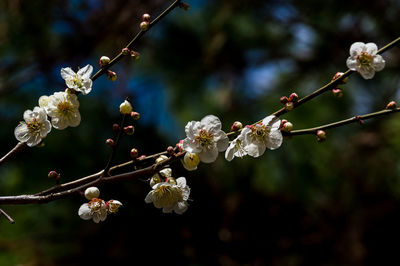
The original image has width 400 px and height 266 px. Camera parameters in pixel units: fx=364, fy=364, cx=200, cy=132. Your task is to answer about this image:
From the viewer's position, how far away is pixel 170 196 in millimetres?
733

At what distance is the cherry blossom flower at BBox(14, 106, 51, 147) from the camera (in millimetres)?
730

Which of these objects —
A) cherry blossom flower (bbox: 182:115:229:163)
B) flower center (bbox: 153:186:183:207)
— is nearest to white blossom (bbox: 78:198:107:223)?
flower center (bbox: 153:186:183:207)

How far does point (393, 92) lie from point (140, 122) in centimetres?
152

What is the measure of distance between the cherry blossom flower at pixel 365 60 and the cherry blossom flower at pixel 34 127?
2.02ft

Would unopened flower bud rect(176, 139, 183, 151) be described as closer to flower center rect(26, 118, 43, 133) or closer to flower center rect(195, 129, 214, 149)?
flower center rect(195, 129, 214, 149)

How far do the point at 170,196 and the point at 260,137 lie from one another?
0.22 metres

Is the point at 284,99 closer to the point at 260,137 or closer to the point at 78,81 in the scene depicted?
the point at 260,137

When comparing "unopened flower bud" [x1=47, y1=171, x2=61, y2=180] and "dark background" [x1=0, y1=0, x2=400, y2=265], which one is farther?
"dark background" [x1=0, y1=0, x2=400, y2=265]

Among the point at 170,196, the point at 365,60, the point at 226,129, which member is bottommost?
the point at 170,196

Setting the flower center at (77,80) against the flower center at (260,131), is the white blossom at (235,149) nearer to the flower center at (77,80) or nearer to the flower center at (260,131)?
the flower center at (260,131)

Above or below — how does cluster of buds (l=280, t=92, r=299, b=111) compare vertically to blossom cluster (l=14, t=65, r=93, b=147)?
below

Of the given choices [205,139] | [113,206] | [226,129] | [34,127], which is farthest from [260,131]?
[226,129]

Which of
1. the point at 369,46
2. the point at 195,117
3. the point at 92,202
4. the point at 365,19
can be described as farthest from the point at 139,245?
the point at 365,19

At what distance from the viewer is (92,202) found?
28.3 inches
